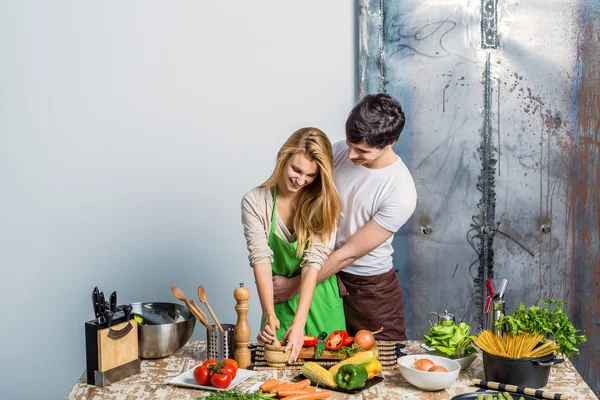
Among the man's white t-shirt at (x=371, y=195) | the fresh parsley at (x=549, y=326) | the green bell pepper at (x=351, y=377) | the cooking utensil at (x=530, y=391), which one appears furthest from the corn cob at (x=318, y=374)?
the man's white t-shirt at (x=371, y=195)

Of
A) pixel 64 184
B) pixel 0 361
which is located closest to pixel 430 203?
pixel 64 184

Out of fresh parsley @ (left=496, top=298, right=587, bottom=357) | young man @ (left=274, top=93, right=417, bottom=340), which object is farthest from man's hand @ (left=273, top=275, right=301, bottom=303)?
fresh parsley @ (left=496, top=298, right=587, bottom=357)

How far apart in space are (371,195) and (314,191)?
31cm

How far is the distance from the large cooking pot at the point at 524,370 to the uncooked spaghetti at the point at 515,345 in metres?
0.04

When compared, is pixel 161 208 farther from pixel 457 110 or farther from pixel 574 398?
pixel 574 398

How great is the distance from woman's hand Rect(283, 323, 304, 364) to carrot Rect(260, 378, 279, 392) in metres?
0.23

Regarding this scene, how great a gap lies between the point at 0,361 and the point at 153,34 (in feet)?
7.30

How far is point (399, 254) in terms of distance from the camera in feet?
13.9

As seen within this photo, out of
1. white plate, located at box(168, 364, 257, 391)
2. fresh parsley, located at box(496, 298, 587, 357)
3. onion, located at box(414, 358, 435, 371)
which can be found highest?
fresh parsley, located at box(496, 298, 587, 357)

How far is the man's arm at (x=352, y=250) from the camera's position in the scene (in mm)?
3096

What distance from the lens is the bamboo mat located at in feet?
8.43

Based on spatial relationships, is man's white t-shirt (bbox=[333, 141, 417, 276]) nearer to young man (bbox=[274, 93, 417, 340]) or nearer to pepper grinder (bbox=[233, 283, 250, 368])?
young man (bbox=[274, 93, 417, 340])

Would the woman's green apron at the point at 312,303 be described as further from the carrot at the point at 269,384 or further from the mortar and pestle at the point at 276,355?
the carrot at the point at 269,384

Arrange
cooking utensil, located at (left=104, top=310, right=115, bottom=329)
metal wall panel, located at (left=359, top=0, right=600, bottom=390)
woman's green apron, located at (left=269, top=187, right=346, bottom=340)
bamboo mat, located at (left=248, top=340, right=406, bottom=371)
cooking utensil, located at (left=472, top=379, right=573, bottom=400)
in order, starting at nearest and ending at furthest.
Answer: cooking utensil, located at (left=472, top=379, right=573, bottom=400) → cooking utensil, located at (left=104, top=310, right=115, bottom=329) → bamboo mat, located at (left=248, top=340, right=406, bottom=371) → woman's green apron, located at (left=269, top=187, right=346, bottom=340) → metal wall panel, located at (left=359, top=0, right=600, bottom=390)
